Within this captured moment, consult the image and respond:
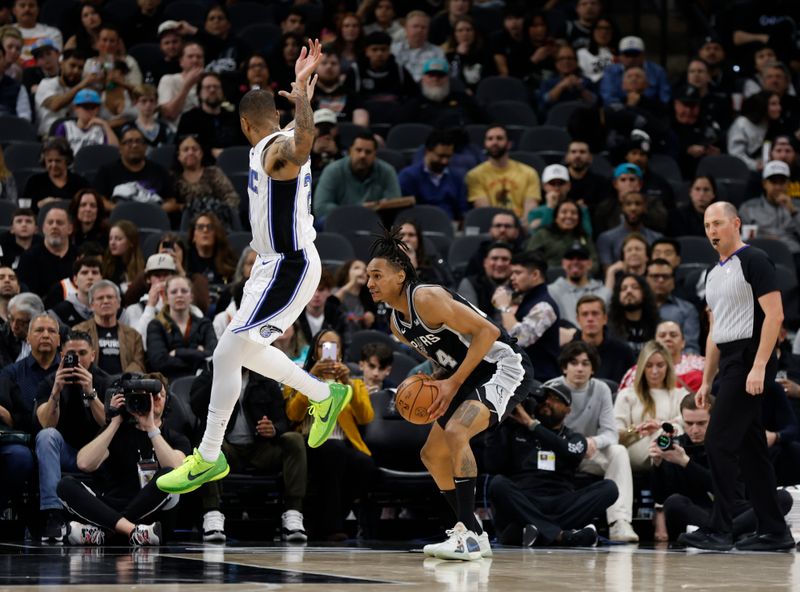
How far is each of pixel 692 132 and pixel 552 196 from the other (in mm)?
3611

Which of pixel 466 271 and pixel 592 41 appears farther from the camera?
pixel 592 41

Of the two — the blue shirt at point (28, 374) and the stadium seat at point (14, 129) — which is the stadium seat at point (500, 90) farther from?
the blue shirt at point (28, 374)

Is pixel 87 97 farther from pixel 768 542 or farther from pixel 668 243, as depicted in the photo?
pixel 768 542

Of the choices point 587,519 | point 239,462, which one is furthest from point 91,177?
point 587,519

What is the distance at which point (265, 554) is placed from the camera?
787 centimetres

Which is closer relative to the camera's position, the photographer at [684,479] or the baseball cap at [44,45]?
the photographer at [684,479]

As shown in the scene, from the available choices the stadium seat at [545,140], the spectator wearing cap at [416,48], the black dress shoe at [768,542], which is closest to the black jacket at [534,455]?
the black dress shoe at [768,542]

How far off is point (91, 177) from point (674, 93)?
7.98 metres

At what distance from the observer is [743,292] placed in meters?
8.39

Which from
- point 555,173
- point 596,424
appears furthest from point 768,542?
point 555,173

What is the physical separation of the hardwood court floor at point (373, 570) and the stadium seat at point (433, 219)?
5672 mm

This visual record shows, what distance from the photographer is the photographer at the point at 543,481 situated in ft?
31.4

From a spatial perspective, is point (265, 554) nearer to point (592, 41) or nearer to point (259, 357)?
point (259, 357)

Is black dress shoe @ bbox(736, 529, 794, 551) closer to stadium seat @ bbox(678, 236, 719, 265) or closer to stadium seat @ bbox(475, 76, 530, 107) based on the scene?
stadium seat @ bbox(678, 236, 719, 265)
